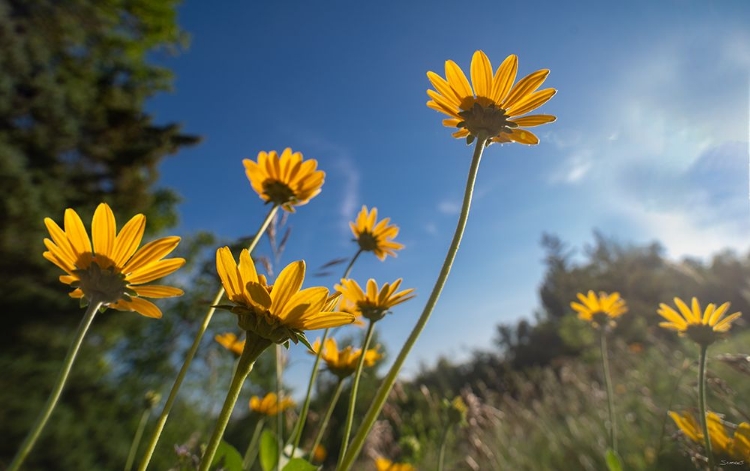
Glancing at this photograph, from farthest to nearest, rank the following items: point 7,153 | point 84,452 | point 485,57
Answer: point 7,153, point 84,452, point 485,57

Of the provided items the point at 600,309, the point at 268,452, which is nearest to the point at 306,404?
the point at 268,452

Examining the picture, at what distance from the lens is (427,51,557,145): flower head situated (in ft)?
3.27

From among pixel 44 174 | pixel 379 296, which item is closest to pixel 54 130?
pixel 44 174

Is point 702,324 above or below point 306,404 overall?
above

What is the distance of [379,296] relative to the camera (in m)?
1.44

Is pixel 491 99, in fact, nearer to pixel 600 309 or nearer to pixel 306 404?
pixel 306 404

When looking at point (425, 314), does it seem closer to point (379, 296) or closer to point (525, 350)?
point (379, 296)

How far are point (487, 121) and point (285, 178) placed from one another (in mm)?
801

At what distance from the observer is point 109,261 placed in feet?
2.71

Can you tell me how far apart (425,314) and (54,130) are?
43.5 ft

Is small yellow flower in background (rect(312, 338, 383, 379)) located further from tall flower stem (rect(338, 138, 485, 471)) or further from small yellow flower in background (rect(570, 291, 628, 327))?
small yellow flower in background (rect(570, 291, 628, 327))

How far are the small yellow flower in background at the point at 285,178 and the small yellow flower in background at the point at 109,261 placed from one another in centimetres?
60

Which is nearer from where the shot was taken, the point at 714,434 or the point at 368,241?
the point at 714,434

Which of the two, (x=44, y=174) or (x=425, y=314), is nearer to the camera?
(x=425, y=314)
